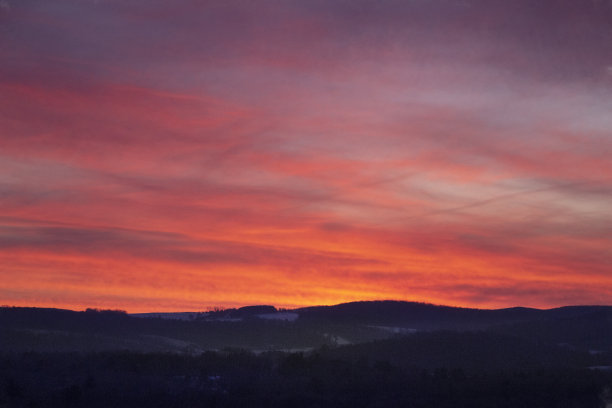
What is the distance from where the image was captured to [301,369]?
41.2 m

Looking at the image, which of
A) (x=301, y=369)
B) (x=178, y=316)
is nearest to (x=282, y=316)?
(x=178, y=316)

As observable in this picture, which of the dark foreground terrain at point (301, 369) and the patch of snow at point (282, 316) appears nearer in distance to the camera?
the dark foreground terrain at point (301, 369)

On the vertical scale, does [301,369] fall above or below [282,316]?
below

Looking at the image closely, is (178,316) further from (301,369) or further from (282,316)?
(301,369)

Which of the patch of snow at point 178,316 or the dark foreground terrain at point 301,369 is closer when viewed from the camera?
the dark foreground terrain at point 301,369

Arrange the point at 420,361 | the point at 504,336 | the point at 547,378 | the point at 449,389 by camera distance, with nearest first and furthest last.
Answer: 1. the point at 449,389
2. the point at 547,378
3. the point at 420,361
4. the point at 504,336

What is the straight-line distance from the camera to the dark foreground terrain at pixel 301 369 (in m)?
30.6

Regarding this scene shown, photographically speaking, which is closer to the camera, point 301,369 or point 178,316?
point 301,369

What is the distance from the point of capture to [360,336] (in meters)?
86.7

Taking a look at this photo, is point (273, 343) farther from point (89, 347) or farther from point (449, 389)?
point (449, 389)

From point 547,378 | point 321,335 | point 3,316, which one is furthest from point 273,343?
point 547,378

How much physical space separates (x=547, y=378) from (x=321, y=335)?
4728 centimetres

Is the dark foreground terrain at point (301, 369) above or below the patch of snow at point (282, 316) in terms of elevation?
below

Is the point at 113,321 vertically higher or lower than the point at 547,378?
higher
